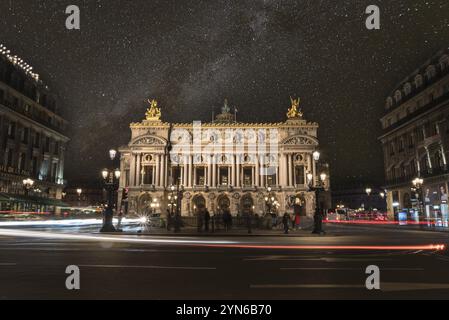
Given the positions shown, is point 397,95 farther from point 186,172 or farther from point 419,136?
point 186,172

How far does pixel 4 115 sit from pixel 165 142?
42318 mm

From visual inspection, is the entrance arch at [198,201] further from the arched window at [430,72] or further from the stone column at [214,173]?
the arched window at [430,72]

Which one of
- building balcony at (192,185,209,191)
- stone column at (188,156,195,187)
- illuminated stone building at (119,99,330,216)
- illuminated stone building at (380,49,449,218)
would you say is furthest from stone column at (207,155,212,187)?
illuminated stone building at (380,49,449,218)

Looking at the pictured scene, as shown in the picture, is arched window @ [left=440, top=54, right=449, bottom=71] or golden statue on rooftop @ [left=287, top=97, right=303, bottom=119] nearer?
arched window @ [left=440, top=54, right=449, bottom=71]

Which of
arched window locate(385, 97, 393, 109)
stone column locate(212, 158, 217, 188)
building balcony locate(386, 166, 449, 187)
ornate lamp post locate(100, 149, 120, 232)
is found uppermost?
arched window locate(385, 97, 393, 109)

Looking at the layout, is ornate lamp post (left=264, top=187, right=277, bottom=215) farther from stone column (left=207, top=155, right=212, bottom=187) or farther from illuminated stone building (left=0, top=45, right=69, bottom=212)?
illuminated stone building (left=0, top=45, right=69, bottom=212)

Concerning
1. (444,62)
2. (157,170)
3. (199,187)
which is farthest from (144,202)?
(444,62)

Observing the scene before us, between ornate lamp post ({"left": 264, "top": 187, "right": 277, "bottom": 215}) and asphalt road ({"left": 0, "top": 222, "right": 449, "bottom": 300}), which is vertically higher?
ornate lamp post ({"left": 264, "top": 187, "right": 277, "bottom": 215})

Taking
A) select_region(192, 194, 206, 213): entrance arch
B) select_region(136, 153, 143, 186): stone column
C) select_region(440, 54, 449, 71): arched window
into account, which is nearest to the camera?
select_region(440, 54, 449, 71): arched window

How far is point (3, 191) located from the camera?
158 ft

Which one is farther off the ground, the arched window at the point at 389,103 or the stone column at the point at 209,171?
the arched window at the point at 389,103

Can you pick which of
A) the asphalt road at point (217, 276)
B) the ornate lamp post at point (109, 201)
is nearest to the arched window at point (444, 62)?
the asphalt road at point (217, 276)

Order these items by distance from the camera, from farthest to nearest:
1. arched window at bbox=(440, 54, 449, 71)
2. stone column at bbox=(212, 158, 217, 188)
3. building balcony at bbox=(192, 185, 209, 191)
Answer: stone column at bbox=(212, 158, 217, 188) < building balcony at bbox=(192, 185, 209, 191) < arched window at bbox=(440, 54, 449, 71)

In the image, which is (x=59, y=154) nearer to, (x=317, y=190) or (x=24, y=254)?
(x=317, y=190)
